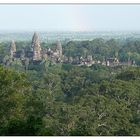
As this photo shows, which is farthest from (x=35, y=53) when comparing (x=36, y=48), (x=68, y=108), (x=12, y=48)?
(x=68, y=108)

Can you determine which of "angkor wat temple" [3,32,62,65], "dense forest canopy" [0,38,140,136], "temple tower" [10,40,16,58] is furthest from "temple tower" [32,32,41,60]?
"dense forest canopy" [0,38,140,136]

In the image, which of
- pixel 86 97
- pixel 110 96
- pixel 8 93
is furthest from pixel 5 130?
pixel 110 96

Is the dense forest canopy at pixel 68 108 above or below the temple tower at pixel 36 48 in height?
above

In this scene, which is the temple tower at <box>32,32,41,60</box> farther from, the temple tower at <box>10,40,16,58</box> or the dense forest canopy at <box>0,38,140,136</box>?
the dense forest canopy at <box>0,38,140,136</box>

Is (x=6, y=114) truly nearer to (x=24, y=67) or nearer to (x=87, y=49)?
(x=24, y=67)

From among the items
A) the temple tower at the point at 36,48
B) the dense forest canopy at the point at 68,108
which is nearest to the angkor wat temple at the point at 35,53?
the temple tower at the point at 36,48

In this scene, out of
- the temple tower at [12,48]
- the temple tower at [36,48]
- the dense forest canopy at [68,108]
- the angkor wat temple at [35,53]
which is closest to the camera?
the dense forest canopy at [68,108]

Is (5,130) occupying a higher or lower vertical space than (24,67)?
higher

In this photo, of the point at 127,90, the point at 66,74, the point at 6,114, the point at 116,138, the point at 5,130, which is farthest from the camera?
the point at 66,74

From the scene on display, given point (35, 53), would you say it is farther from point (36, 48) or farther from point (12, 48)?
point (12, 48)

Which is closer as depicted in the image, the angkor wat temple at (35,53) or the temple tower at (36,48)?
the angkor wat temple at (35,53)

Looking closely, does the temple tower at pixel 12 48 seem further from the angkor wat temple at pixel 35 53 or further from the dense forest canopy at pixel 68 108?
the dense forest canopy at pixel 68 108
